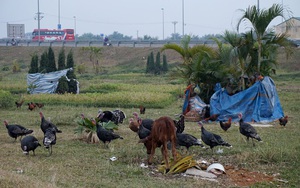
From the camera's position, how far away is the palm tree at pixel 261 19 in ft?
57.5

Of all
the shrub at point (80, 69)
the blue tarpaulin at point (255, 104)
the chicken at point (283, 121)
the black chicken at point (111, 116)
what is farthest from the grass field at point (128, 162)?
the shrub at point (80, 69)

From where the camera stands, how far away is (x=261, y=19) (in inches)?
694

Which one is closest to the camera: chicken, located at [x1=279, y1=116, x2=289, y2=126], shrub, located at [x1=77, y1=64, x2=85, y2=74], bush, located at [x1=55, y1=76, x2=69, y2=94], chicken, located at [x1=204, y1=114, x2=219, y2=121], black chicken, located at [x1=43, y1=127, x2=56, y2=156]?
black chicken, located at [x1=43, y1=127, x2=56, y2=156]

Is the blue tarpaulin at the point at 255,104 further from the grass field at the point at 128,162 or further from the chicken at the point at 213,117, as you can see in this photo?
the grass field at the point at 128,162

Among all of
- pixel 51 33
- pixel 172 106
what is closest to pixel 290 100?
pixel 172 106

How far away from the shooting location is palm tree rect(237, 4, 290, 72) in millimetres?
17531

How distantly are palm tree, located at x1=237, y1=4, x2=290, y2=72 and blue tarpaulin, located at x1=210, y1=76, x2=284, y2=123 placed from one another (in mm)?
1145

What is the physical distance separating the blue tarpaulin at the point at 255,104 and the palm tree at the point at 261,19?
114cm

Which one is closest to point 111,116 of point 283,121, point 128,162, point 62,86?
point 128,162

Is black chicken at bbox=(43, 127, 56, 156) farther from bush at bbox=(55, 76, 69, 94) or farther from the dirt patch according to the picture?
bush at bbox=(55, 76, 69, 94)

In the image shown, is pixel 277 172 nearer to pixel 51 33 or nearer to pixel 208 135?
pixel 208 135

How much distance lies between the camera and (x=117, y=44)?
68312 mm

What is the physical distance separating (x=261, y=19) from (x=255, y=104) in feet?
10.1

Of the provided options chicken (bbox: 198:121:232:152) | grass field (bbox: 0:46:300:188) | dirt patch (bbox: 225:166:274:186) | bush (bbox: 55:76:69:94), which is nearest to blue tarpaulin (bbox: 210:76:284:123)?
grass field (bbox: 0:46:300:188)
